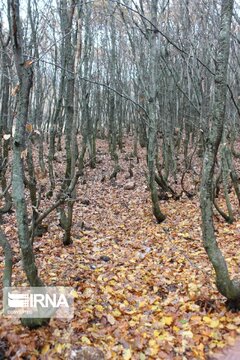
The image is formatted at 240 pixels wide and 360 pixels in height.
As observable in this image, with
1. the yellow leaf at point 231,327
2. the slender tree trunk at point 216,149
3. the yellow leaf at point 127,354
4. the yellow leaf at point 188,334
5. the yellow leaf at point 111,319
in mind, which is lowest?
the yellow leaf at point 127,354

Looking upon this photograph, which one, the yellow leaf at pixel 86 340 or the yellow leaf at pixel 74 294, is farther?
the yellow leaf at pixel 74 294

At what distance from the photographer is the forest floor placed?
133 inches

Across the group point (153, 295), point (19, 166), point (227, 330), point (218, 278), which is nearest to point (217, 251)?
point (218, 278)

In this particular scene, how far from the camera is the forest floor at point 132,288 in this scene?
338 cm

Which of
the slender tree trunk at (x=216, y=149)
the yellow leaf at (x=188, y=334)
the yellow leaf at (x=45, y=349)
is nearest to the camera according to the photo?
the yellow leaf at (x=45, y=349)

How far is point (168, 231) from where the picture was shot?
6898mm

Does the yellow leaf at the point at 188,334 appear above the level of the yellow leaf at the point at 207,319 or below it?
→ below

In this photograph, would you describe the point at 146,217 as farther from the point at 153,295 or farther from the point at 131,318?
the point at 131,318

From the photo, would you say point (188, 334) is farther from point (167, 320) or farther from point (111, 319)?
point (111, 319)

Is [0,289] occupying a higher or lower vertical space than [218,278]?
lower

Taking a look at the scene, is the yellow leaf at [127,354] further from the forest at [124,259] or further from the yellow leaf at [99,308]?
the yellow leaf at [99,308]

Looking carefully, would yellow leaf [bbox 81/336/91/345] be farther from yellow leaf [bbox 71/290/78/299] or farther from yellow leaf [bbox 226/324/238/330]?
yellow leaf [bbox 226/324/238/330]

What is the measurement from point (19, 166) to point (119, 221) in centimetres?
485

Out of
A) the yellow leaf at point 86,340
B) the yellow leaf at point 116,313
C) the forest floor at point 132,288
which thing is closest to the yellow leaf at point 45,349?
the forest floor at point 132,288
